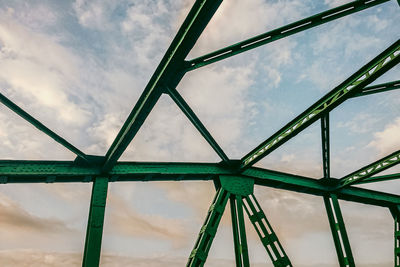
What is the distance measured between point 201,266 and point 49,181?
167 inches

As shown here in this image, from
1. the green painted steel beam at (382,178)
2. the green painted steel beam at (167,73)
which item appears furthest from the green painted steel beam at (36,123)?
the green painted steel beam at (382,178)

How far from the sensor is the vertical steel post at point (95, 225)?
6367 mm

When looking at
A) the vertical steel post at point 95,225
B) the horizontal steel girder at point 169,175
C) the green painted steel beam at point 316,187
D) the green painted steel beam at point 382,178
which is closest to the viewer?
the vertical steel post at point 95,225

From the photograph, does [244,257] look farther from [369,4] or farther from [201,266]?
[369,4]

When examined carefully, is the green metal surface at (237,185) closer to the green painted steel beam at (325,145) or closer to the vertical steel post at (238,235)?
the vertical steel post at (238,235)

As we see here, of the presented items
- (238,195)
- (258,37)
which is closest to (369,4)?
(258,37)

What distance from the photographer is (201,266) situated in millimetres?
7223

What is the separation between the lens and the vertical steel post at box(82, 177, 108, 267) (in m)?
6.37

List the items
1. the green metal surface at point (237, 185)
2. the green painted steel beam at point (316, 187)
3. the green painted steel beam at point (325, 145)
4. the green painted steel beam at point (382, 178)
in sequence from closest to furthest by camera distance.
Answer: the green painted steel beam at point (325, 145) < the green metal surface at point (237, 185) < the green painted steel beam at point (382, 178) < the green painted steel beam at point (316, 187)

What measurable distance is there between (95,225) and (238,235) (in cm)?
373

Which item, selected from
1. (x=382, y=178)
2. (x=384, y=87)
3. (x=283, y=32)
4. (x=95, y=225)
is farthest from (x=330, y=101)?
(x=95, y=225)

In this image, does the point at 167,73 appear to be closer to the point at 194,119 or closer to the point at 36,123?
the point at 194,119

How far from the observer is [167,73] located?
219 inches

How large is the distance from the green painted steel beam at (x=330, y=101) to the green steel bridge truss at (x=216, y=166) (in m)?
0.02
